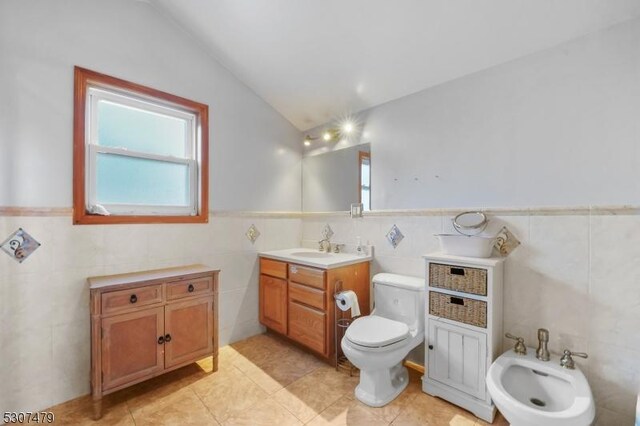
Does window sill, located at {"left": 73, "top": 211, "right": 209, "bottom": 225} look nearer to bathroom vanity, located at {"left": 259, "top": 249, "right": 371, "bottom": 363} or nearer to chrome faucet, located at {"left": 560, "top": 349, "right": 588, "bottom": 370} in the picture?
bathroom vanity, located at {"left": 259, "top": 249, "right": 371, "bottom": 363}

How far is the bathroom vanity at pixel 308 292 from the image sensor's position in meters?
2.24

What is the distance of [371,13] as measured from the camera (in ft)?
6.08

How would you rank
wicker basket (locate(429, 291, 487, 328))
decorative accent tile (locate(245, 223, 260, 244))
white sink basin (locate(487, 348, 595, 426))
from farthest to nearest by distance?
decorative accent tile (locate(245, 223, 260, 244)) < wicker basket (locate(429, 291, 487, 328)) < white sink basin (locate(487, 348, 595, 426))

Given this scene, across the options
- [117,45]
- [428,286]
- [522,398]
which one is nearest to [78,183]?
[117,45]

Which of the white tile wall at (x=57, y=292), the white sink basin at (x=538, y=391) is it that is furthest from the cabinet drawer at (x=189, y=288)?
the white sink basin at (x=538, y=391)

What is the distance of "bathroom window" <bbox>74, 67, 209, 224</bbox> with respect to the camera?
198cm

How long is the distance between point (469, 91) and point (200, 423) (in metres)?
2.81

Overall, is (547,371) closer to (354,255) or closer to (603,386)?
(603,386)

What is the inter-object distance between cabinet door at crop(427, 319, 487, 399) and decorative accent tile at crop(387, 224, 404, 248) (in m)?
0.68

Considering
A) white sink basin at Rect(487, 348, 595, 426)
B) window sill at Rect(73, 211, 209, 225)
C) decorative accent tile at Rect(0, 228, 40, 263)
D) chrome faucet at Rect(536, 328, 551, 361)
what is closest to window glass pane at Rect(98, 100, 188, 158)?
window sill at Rect(73, 211, 209, 225)

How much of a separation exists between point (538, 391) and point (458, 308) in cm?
56

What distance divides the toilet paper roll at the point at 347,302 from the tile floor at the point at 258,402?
49 cm

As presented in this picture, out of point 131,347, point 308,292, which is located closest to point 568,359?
point 308,292

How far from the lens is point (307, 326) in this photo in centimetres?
236
